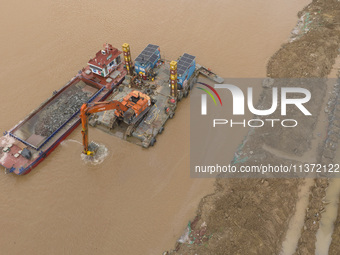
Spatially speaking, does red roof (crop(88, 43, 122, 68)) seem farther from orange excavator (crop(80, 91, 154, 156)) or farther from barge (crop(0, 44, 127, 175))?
orange excavator (crop(80, 91, 154, 156))

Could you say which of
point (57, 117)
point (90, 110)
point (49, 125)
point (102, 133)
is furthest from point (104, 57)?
point (90, 110)

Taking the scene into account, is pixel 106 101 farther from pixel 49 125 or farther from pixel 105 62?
pixel 105 62

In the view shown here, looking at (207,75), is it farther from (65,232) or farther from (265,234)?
(65,232)

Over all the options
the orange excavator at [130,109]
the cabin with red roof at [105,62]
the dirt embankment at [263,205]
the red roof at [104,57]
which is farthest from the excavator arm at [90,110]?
the dirt embankment at [263,205]

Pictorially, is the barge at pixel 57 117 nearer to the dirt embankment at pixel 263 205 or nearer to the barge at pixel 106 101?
the barge at pixel 106 101

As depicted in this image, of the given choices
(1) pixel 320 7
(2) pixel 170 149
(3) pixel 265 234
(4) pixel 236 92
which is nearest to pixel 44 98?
(2) pixel 170 149

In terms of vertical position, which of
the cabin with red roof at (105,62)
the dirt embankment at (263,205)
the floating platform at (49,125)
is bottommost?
the dirt embankment at (263,205)
